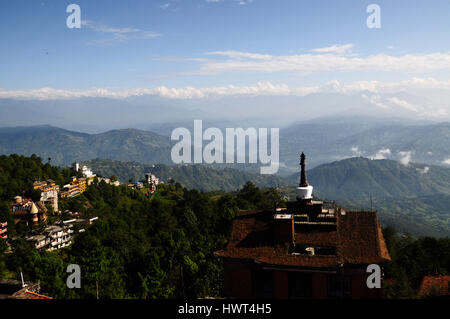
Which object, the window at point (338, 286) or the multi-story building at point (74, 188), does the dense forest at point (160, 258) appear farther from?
the multi-story building at point (74, 188)

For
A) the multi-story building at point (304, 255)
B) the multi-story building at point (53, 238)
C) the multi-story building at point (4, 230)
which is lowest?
the multi-story building at point (53, 238)

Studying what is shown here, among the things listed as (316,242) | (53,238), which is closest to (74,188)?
(53,238)

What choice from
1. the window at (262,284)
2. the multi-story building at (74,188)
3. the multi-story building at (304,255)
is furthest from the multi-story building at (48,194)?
the window at (262,284)

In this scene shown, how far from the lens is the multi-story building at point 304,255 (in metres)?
19.1

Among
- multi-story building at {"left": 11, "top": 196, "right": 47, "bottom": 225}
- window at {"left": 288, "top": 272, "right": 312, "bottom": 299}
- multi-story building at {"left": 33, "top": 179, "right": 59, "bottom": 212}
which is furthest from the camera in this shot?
multi-story building at {"left": 33, "top": 179, "right": 59, "bottom": 212}

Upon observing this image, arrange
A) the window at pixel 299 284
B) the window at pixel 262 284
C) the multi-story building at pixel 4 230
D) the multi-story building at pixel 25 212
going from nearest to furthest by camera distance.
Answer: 1. the window at pixel 299 284
2. the window at pixel 262 284
3. the multi-story building at pixel 4 230
4. the multi-story building at pixel 25 212

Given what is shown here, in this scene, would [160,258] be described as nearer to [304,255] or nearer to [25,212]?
[304,255]

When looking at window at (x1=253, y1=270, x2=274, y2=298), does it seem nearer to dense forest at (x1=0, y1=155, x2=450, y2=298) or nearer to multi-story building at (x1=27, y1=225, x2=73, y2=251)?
dense forest at (x1=0, y1=155, x2=450, y2=298)

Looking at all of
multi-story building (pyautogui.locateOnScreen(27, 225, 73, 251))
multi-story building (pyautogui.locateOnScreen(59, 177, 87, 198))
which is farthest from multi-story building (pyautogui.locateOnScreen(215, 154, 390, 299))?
multi-story building (pyautogui.locateOnScreen(59, 177, 87, 198))

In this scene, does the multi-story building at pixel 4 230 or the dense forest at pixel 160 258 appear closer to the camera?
the dense forest at pixel 160 258

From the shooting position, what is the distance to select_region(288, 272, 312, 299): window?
776 inches

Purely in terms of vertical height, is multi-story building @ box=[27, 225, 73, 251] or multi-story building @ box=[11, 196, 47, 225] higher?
multi-story building @ box=[11, 196, 47, 225]
